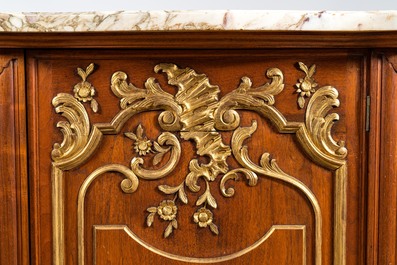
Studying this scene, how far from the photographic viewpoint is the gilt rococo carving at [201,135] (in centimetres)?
64

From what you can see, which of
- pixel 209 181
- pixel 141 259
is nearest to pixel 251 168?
pixel 209 181

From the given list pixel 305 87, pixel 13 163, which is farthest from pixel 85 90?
pixel 305 87

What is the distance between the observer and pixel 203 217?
25.9 inches

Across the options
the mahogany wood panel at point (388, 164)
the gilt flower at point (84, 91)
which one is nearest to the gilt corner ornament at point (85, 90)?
the gilt flower at point (84, 91)

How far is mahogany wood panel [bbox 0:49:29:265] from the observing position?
64 centimetres

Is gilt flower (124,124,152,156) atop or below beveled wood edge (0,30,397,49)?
below

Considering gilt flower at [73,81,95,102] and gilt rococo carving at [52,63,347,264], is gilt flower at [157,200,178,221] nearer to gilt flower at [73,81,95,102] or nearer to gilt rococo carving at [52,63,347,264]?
gilt rococo carving at [52,63,347,264]

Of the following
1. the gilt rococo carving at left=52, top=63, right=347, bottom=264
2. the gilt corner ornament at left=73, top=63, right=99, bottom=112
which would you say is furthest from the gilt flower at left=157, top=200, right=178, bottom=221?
the gilt corner ornament at left=73, top=63, right=99, bottom=112

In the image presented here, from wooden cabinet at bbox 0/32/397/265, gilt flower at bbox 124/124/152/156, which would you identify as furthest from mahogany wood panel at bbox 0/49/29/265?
gilt flower at bbox 124/124/152/156

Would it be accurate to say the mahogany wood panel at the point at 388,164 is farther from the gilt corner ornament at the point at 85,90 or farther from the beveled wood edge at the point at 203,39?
the gilt corner ornament at the point at 85,90

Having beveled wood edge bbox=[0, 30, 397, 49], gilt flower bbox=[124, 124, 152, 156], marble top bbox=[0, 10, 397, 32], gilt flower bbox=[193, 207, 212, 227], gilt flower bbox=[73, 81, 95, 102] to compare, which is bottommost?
gilt flower bbox=[193, 207, 212, 227]

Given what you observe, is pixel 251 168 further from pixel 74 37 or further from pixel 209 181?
pixel 74 37

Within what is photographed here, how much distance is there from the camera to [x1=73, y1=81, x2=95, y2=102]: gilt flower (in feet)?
2.12

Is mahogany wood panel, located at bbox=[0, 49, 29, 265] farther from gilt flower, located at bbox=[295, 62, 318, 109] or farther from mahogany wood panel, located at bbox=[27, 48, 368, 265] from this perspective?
gilt flower, located at bbox=[295, 62, 318, 109]
